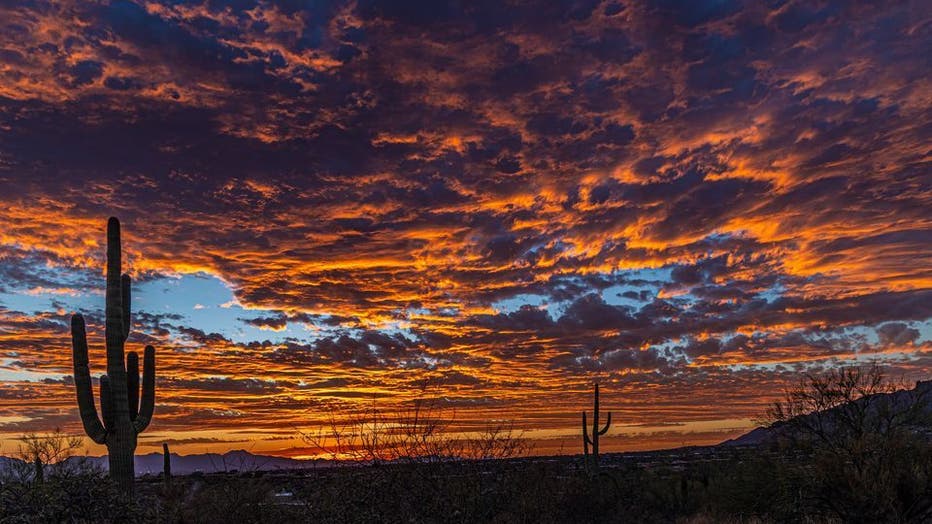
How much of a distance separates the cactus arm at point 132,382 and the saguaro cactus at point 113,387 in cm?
12

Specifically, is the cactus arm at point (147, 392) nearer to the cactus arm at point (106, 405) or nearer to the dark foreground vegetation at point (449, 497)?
the cactus arm at point (106, 405)

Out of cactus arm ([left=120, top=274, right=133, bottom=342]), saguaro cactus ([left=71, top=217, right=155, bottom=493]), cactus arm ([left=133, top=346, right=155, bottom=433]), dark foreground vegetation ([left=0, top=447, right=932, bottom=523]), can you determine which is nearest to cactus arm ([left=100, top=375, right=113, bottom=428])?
saguaro cactus ([left=71, top=217, right=155, bottom=493])

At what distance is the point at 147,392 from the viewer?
2056cm

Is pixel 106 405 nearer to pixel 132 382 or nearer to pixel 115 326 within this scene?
pixel 132 382

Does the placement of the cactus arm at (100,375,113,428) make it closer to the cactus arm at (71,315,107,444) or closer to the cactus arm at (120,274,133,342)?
the cactus arm at (71,315,107,444)

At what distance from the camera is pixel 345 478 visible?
1520 cm

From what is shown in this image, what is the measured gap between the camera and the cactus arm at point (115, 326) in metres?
19.2

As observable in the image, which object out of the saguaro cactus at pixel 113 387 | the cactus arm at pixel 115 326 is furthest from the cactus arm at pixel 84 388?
the cactus arm at pixel 115 326

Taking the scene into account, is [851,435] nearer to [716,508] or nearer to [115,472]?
[716,508]

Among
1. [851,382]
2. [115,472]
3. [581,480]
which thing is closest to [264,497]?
[115,472]

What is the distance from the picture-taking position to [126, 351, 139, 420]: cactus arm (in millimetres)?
20172

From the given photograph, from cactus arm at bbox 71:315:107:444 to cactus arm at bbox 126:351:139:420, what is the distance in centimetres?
97

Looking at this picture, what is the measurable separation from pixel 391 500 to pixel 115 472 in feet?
28.2

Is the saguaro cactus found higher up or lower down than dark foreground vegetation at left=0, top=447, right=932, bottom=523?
higher up
